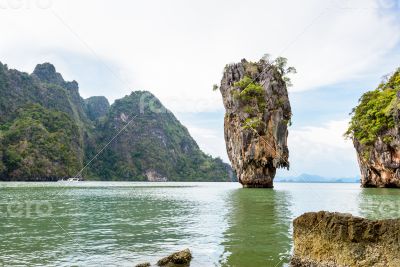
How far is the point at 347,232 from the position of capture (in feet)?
25.6

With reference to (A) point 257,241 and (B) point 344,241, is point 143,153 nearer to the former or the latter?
(A) point 257,241

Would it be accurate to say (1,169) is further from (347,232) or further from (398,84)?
(347,232)

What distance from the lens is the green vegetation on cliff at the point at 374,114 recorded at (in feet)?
165

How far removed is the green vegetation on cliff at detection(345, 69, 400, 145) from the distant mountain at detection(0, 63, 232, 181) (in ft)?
256

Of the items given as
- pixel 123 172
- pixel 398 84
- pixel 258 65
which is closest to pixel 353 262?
A: pixel 398 84

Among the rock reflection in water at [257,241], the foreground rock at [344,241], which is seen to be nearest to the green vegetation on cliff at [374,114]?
the rock reflection in water at [257,241]

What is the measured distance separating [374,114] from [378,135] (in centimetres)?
302

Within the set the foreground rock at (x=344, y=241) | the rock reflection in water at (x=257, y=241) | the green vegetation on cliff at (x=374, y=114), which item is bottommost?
the rock reflection in water at (x=257, y=241)

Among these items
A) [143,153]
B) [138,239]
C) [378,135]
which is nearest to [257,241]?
[138,239]

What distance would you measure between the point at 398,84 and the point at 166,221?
4533 centimetres

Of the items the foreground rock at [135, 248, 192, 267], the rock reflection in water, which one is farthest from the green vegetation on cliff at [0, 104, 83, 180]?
the foreground rock at [135, 248, 192, 267]

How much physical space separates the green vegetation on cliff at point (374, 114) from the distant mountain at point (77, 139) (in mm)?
77999

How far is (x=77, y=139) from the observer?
445 ft

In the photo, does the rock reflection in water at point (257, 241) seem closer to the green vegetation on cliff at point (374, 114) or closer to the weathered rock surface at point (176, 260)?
the weathered rock surface at point (176, 260)
